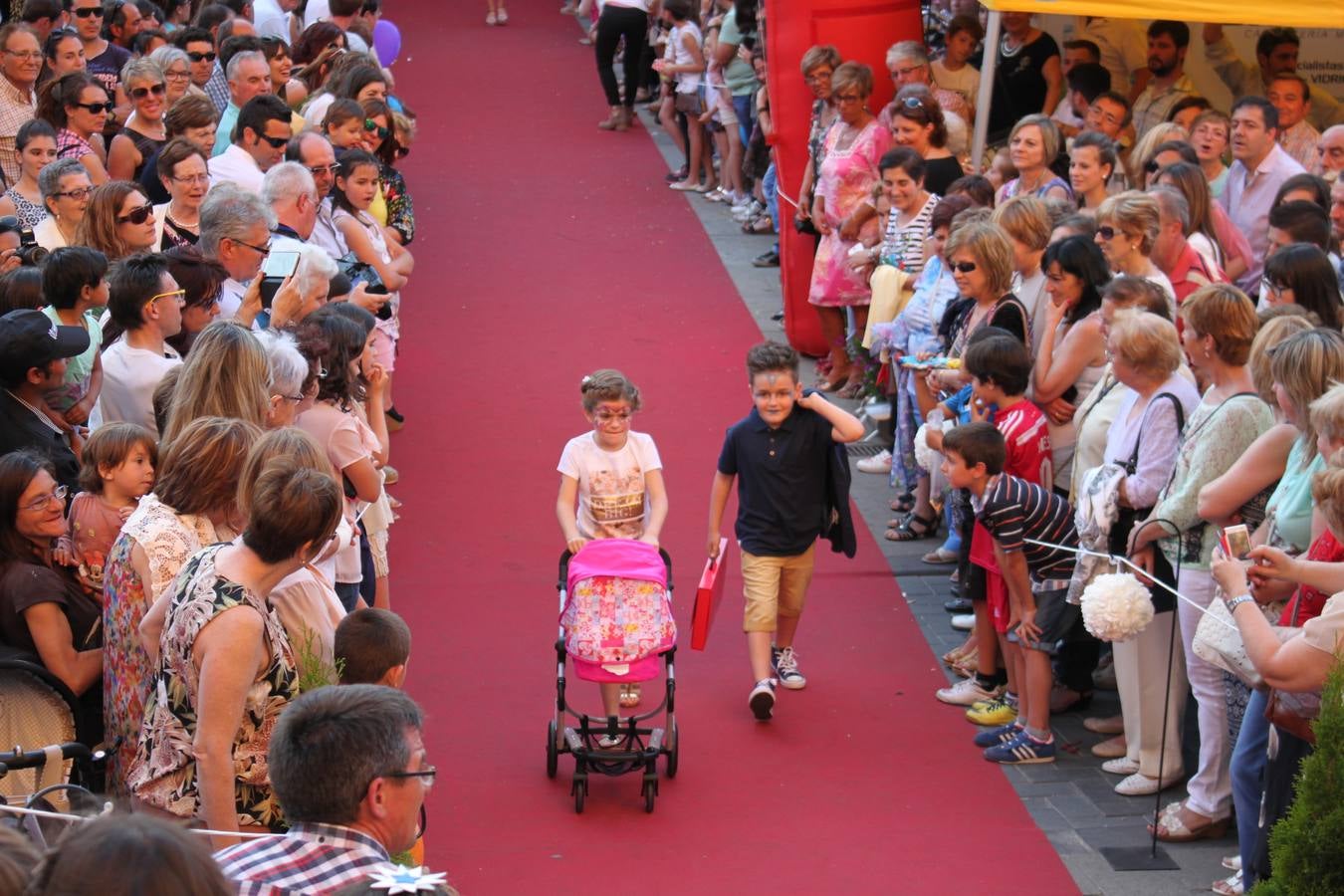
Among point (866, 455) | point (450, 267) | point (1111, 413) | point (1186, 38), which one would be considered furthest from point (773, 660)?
point (450, 267)

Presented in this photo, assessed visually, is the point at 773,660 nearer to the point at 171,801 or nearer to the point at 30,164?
the point at 171,801

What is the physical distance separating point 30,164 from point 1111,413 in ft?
18.0

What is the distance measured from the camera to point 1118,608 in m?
5.93

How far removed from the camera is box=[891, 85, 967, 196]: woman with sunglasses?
10078 mm

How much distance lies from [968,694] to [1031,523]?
1.08 m

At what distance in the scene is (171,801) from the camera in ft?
13.8

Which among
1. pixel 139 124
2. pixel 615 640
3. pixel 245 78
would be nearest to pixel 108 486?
pixel 615 640

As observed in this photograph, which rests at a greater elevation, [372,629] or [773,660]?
[372,629]

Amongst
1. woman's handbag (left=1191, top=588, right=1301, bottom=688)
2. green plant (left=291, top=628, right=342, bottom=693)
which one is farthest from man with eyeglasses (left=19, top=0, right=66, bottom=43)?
woman's handbag (left=1191, top=588, right=1301, bottom=688)

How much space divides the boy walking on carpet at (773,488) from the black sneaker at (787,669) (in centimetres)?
17

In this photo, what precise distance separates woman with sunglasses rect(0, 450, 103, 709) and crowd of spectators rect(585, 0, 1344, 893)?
3.43 metres

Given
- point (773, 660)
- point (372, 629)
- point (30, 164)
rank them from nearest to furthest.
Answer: point (372, 629)
point (773, 660)
point (30, 164)

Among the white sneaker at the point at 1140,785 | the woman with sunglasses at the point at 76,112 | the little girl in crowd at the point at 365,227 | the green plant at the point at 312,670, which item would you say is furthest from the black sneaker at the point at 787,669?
the woman with sunglasses at the point at 76,112

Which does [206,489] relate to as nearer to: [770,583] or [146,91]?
[770,583]
